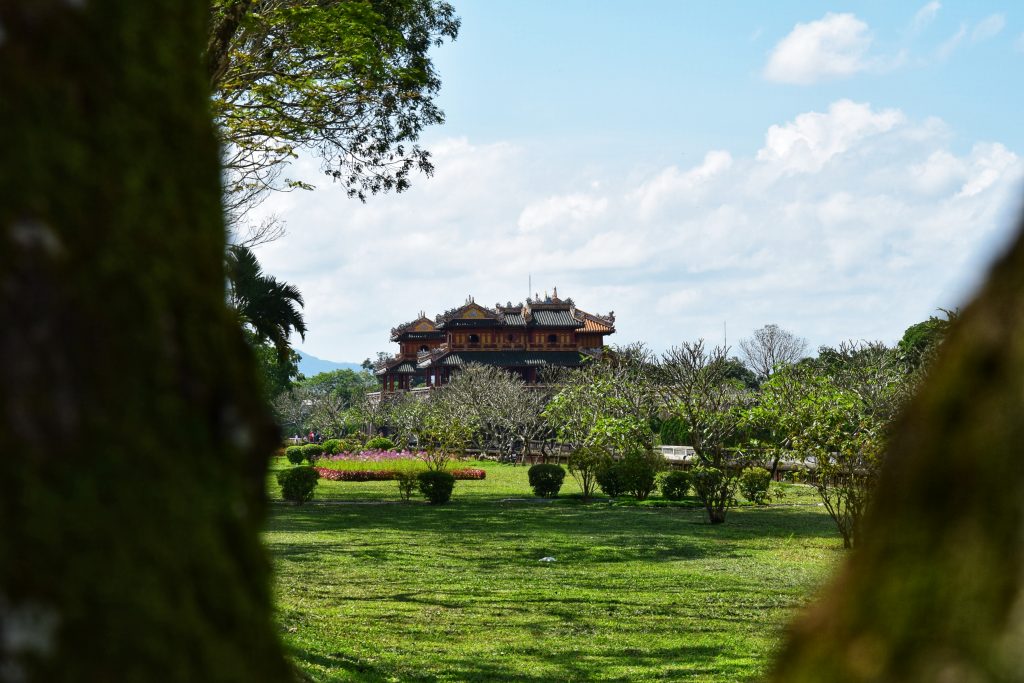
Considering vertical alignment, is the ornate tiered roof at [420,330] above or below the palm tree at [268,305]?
above

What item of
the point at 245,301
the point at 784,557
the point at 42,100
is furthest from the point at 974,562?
the point at 245,301

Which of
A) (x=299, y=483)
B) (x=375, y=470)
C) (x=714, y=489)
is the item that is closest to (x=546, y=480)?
(x=299, y=483)

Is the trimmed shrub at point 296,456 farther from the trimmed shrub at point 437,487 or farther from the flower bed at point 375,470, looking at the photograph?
the trimmed shrub at point 437,487

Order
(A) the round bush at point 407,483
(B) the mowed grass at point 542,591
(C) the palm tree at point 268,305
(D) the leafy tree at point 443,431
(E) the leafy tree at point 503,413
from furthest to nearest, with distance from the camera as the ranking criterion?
(E) the leafy tree at point 503,413
(D) the leafy tree at point 443,431
(A) the round bush at point 407,483
(C) the palm tree at point 268,305
(B) the mowed grass at point 542,591

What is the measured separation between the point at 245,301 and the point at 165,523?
1715 cm

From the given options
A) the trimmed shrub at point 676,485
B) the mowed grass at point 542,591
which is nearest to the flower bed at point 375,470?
the trimmed shrub at point 676,485

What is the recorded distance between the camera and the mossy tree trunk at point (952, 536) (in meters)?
0.94

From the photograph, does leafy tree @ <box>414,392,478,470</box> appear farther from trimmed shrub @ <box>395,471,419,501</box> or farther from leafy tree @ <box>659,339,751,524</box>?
leafy tree @ <box>659,339,751,524</box>

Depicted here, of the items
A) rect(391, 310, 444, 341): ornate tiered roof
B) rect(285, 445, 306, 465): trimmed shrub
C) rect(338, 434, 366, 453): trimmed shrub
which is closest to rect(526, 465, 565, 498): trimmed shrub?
rect(285, 445, 306, 465): trimmed shrub

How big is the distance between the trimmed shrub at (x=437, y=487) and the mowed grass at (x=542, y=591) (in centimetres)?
240

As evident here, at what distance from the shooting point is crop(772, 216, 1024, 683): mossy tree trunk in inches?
36.9

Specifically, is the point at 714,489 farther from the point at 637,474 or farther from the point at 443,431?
the point at 443,431

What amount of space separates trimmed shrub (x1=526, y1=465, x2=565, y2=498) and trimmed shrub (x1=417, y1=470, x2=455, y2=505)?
2.82m

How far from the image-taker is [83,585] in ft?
3.17
